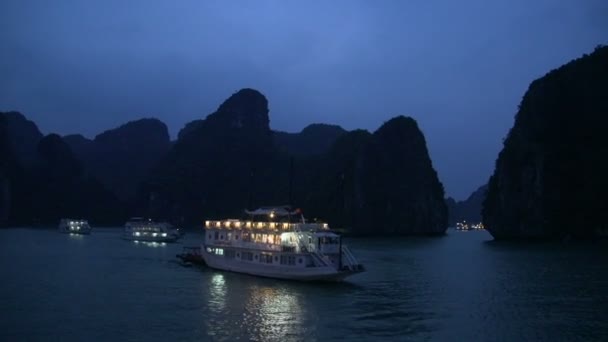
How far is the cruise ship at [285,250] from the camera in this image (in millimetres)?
40594

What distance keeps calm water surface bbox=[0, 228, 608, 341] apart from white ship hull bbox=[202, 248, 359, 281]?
29.4 inches

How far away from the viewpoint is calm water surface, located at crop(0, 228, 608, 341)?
2466cm

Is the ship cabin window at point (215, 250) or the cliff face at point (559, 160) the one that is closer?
the ship cabin window at point (215, 250)

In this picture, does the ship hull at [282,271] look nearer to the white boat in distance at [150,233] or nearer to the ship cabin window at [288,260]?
the ship cabin window at [288,260]

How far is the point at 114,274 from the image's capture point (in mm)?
45656

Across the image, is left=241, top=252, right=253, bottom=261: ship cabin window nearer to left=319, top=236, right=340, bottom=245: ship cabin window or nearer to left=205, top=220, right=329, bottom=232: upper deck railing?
left=205, top=220, right=329, bottom=232: upper deck railing

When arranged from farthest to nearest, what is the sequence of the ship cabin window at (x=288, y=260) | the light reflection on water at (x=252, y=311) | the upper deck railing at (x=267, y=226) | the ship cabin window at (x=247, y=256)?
the ship cabin window at (x=247, y=256) < the upper deck railing at (x=267, y=226) < the ship cabin window at (x=288, y=260) < the light reflection on water at (x=252, y=311)

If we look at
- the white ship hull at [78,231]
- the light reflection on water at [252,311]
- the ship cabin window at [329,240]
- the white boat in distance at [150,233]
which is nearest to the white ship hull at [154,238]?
the white boat in distance at [150,233]

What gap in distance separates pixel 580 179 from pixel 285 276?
84063mm

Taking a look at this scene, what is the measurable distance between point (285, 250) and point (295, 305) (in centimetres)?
1102

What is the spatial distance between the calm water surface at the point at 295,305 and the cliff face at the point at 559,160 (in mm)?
55676

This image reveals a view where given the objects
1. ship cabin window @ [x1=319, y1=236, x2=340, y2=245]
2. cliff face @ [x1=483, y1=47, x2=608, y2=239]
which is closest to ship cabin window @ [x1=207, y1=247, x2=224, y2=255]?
ship cabin window @ [x1=319, y1=236, x2=340, y2=245]

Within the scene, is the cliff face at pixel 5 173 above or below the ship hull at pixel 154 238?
above

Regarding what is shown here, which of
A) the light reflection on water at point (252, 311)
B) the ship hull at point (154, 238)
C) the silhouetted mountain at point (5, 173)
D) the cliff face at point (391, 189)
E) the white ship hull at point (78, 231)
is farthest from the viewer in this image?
the silhouetted mountain at point (5, 173)
